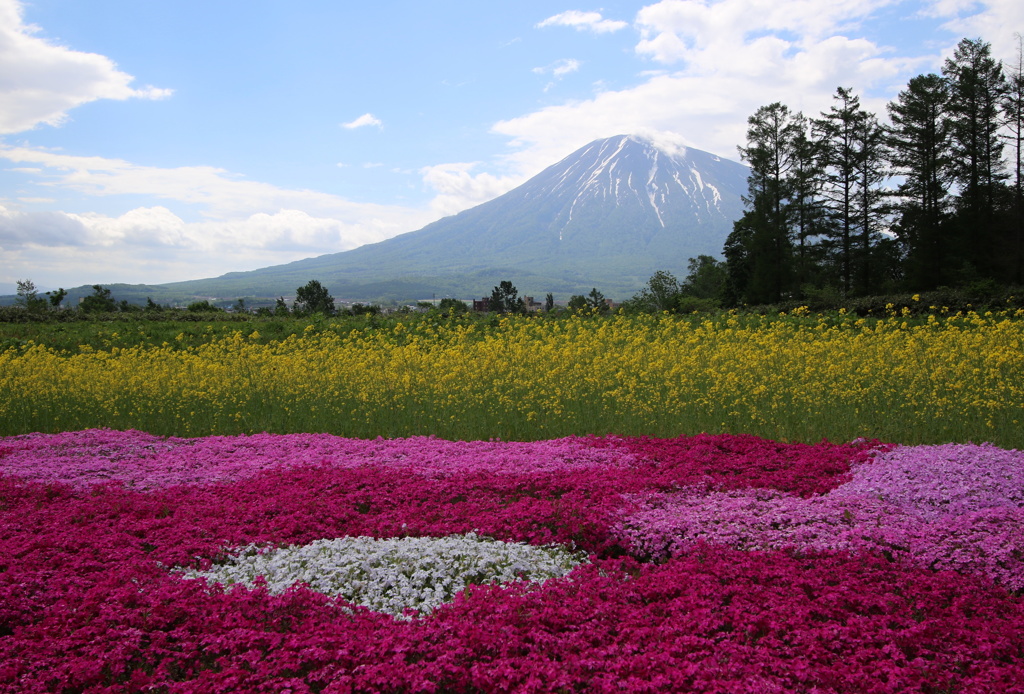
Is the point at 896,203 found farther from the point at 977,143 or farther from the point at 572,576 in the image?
the point at 572,576

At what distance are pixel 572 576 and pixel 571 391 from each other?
19.4 feet

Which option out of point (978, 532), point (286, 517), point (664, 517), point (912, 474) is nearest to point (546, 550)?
point (664, 517)

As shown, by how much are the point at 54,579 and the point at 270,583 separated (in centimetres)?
138

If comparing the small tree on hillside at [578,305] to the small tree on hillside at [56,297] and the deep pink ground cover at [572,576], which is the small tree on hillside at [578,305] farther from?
the small tree on hillside at [56,297]

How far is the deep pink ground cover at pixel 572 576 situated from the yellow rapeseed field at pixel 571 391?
185cm

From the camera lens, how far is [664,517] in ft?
17.8

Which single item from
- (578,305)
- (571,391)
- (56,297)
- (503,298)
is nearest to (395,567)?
(571,391)

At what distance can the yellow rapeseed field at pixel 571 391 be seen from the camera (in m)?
9.16

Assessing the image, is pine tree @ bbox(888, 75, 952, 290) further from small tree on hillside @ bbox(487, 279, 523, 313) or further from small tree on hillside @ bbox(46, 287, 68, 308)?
small tree on hillside @ bbox(46, 287, 68, 308)

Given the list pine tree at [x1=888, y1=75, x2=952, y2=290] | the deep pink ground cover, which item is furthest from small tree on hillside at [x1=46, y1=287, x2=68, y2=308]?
pine tree at [x1=888, y1=75, x2=952, y2=290]

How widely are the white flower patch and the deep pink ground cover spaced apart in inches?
8.4

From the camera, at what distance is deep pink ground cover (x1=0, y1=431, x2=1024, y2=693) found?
130 inches

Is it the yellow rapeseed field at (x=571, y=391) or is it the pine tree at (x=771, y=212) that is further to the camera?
the pine tree at (x=771, y=212)

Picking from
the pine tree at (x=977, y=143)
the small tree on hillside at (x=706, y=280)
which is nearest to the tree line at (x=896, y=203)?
the pine tree at (x=977, y=143)
